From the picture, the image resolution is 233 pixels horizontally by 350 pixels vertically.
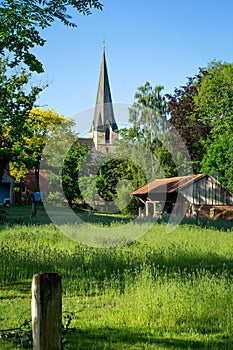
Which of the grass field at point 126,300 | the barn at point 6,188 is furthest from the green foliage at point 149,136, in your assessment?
the grass field at point 126,300

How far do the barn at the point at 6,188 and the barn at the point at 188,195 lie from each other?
68.8ft

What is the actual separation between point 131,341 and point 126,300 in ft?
5.31

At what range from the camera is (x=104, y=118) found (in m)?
41.3

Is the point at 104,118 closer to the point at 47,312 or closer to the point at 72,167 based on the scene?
the point at 72,167

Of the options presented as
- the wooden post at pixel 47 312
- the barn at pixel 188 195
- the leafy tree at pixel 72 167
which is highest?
the leafy tree at pixel 72 167

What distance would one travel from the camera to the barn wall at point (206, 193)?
32.2 m

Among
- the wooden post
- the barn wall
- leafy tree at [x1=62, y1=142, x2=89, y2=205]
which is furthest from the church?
the wooden post

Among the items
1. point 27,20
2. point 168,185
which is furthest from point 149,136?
point 27,20

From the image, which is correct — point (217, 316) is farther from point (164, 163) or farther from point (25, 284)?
point (164, 163)

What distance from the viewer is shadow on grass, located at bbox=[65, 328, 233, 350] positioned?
17.5 feet

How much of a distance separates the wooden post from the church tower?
33088 mm

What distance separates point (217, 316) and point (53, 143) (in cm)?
4530

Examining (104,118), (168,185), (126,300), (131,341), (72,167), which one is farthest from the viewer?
(72,167)

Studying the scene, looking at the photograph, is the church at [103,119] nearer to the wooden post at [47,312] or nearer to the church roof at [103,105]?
the church roof at [103,105]
